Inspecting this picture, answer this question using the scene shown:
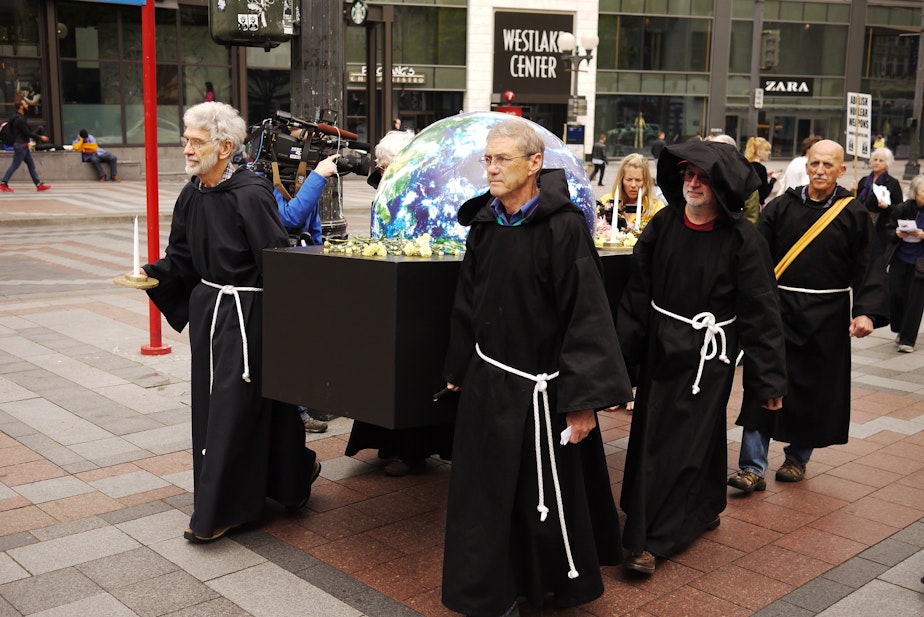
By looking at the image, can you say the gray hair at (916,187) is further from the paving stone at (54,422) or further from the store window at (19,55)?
the store window at (19,55)

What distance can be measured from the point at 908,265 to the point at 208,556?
7.41 metres

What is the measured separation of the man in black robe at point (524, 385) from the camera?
3.64m

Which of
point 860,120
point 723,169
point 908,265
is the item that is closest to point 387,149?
point 723,169

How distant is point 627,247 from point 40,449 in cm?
350

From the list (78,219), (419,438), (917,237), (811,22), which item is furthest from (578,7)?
(419,438)

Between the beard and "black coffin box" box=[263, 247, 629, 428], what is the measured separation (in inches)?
23.8

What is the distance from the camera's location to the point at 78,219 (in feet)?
58.4

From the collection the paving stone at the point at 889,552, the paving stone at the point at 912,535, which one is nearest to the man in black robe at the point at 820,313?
the paving stone at the point at 912,535

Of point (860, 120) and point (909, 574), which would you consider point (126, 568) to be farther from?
point (860, 120)

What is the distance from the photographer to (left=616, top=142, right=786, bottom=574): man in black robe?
14.3 feet

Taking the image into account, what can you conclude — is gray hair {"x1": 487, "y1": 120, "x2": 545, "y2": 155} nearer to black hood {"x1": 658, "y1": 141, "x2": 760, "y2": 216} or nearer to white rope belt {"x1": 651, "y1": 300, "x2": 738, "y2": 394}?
black hood {"x1": 658, "y1": 141, "x2": 760, "y2": 216}

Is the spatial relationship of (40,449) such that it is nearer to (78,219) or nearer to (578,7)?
(78,219)

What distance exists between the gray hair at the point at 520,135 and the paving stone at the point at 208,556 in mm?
2115

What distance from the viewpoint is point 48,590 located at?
399 cm
